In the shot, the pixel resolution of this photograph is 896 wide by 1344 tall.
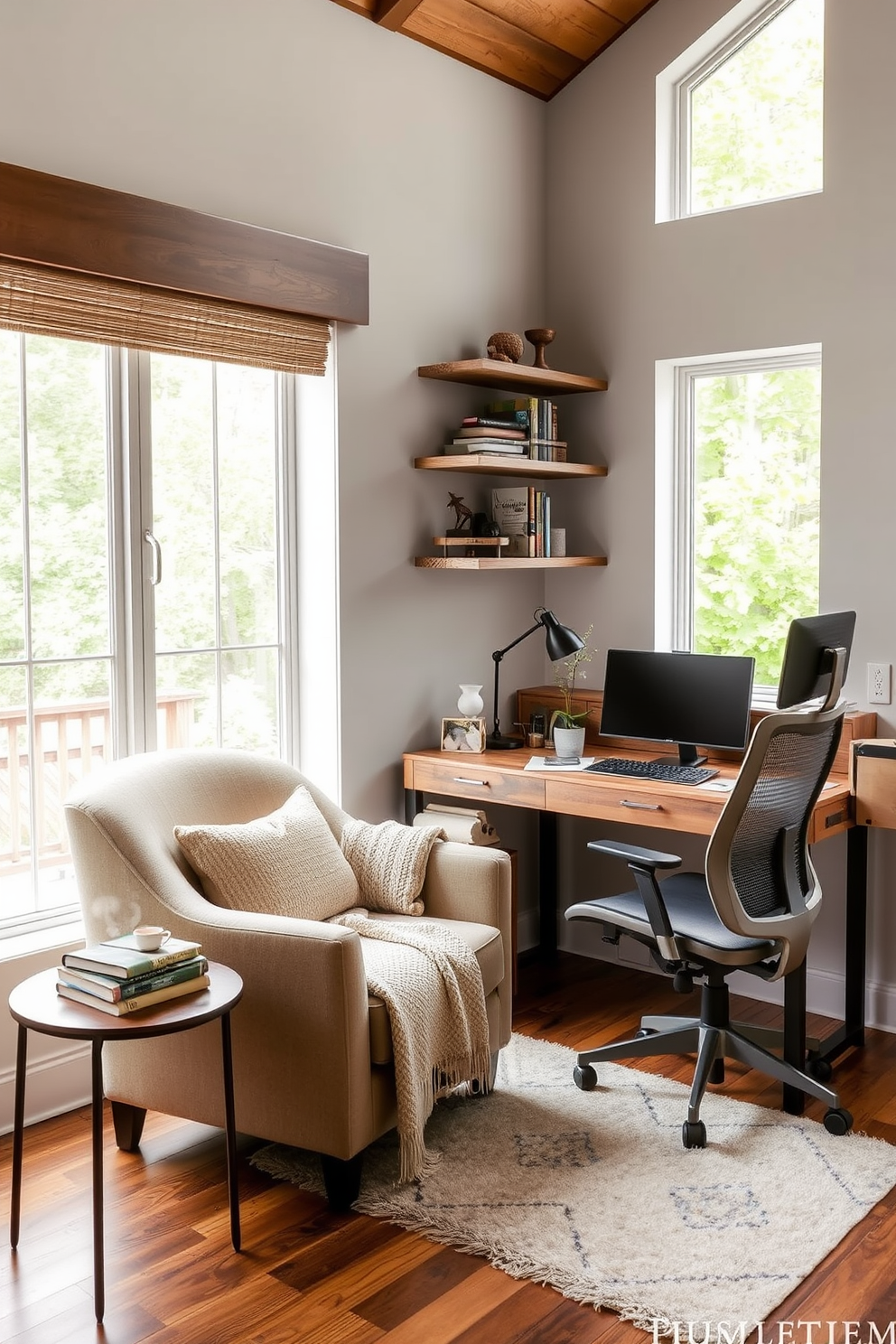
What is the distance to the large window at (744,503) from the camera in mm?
3725

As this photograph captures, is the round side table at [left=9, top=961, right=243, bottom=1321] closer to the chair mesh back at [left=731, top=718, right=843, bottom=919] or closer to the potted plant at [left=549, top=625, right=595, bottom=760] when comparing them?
the chair mesh back at [left=731, top=718, right=843, bottom=919]

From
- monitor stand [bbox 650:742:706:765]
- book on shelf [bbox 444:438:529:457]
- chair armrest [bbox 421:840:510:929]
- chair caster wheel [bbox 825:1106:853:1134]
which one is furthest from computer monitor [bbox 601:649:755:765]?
chair caster wheel [bbox 825:1106:853:1134]

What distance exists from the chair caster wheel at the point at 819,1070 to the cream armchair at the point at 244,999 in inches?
32.4

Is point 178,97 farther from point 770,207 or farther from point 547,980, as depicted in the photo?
point 547,980

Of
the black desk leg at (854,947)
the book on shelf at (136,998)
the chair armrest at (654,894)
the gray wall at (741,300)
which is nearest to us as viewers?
the book on shelf at (136,998)

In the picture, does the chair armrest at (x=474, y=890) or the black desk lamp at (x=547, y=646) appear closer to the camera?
the chair armrest at (x=474, y=890)

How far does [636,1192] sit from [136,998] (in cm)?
114

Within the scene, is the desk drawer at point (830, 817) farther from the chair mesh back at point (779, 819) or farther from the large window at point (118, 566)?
the large window at point (118, 566)

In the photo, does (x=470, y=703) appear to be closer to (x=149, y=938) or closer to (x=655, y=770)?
(x=655, y=770)

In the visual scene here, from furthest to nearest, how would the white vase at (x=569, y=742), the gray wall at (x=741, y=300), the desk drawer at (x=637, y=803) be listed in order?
the white vase at (x=569, y=742) → the gray wall at (x=741, y=300) → the desk drawer at (x=637, y=803)

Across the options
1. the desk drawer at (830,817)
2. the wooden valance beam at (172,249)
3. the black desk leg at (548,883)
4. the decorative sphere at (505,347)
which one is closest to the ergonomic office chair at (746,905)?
the desk drawer at (830,817)

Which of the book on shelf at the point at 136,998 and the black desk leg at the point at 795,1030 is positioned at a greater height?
the book on shelf at the point at 136,998

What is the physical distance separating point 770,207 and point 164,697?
91.5 inches

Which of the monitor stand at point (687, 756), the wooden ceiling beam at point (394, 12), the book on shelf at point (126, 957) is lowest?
the book on shelf at point (126, 957)
